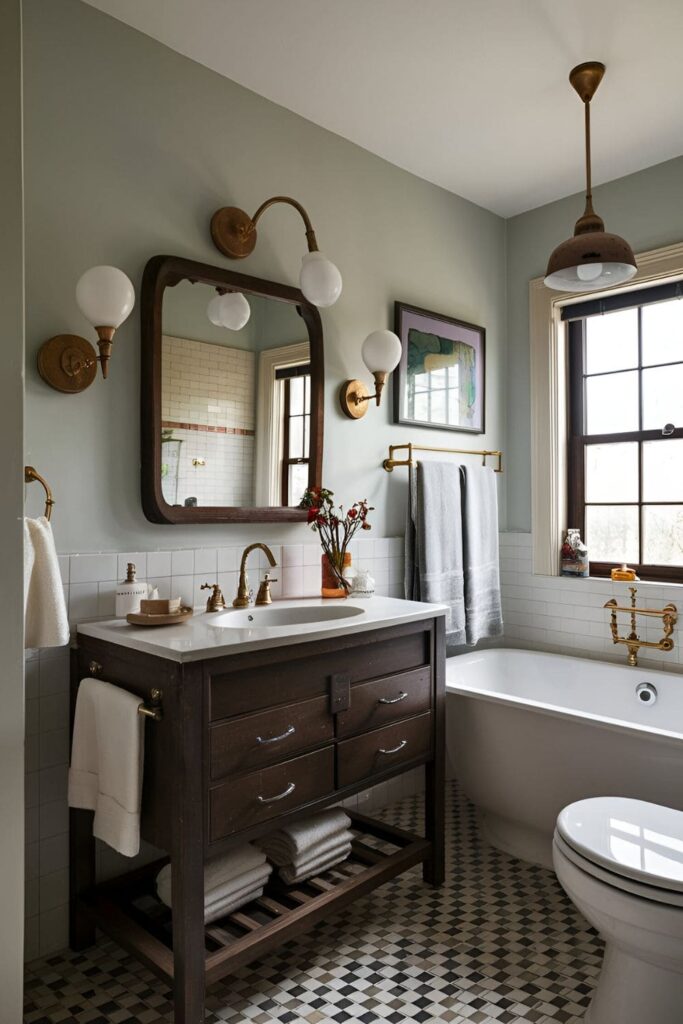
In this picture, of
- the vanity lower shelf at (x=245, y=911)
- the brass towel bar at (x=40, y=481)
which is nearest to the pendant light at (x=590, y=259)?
the brass towel bar at (x=40, y=481)

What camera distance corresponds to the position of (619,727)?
222 cm

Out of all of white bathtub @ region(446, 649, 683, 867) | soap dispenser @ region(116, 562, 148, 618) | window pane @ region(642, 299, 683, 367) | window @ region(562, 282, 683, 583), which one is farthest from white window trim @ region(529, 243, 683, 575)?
soap dispenser @ region(116, 562, 148, 618)

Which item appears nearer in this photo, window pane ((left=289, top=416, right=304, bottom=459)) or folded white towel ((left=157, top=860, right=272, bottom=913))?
folded white towel ((left=157, top=860, right=272, bottom=913))

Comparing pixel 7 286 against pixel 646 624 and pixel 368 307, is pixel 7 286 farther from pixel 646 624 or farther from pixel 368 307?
pixel 646 624

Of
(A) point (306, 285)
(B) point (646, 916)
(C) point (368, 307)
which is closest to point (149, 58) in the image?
(A) point (306, 285)

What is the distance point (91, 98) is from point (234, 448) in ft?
3.63

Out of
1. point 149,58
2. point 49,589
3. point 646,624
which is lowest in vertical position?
point 646,624

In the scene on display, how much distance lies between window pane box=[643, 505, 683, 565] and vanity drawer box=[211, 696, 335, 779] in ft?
6.34

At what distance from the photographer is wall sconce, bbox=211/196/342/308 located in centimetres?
236

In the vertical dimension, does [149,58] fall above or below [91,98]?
above

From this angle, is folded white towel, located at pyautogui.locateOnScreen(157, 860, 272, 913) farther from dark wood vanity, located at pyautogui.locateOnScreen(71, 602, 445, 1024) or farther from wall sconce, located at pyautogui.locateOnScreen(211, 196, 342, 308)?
wall sconce, located at pyautogui.locateOnScreen(211, 196, 342, 308)

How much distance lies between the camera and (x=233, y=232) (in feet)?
7.81

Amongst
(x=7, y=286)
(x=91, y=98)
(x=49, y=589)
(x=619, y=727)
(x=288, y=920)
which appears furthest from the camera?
(x=619, y=727)

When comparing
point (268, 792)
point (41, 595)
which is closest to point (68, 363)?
point (41, 595)
